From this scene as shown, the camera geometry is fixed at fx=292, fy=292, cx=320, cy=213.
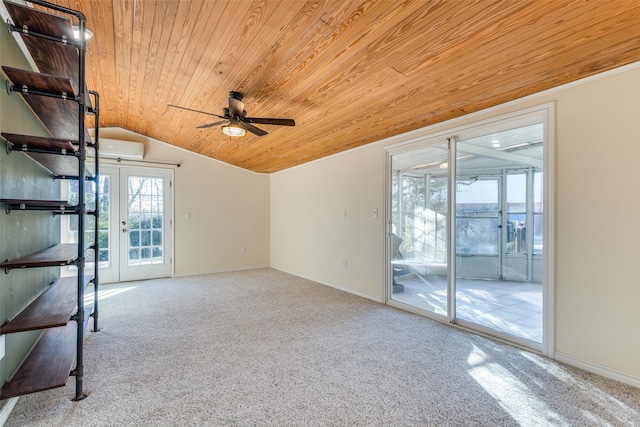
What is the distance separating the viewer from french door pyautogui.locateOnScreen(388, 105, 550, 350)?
2736mm

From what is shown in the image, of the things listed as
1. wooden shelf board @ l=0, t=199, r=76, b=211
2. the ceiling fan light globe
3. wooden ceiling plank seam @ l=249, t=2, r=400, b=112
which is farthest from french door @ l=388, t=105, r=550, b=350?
wooden shelf board @ l=0, t=199, r=76, b=211

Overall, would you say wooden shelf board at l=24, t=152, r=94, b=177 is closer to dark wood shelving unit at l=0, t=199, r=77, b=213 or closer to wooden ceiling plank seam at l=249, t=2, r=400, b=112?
dark wood shelving unit at l=0, t=199, r=77, b=213

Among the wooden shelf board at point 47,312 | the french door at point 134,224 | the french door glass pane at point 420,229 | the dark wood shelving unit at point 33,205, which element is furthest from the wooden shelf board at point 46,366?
the french door glass pane at point 420,229

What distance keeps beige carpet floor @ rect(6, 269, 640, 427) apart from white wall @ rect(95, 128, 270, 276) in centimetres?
240

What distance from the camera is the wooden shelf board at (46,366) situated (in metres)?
1.68

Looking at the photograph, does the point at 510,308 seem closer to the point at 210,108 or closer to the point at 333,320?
the point at 333,320

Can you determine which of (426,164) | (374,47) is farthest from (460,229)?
(374,47)

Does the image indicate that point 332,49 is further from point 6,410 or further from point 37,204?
point 6,410

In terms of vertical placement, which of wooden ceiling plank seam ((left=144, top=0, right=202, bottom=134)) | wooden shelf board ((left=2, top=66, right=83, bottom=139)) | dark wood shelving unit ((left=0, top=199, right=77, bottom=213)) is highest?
wooden ceiling plank seam ((left=144, top=0, right=202, bottom=134))

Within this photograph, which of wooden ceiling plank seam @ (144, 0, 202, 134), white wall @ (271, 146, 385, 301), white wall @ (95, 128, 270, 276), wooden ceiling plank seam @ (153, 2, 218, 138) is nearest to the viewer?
wooden ceiling plank seam @ (144, 0, 202, 134)

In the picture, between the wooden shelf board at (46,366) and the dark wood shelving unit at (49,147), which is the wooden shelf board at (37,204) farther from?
the wooden shelf board at (46,366)

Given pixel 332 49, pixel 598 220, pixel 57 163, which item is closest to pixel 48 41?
pixel 57 163

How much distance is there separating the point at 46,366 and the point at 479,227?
12.7 feet

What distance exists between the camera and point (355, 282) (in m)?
4.51
